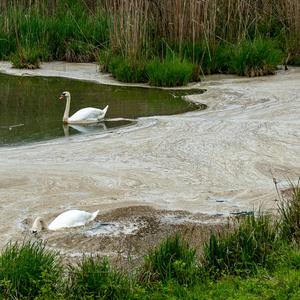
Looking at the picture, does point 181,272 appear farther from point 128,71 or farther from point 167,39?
point 167,39

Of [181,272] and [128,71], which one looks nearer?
[181,272]

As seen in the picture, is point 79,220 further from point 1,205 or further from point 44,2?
point 44,2

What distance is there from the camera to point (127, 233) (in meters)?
6.17

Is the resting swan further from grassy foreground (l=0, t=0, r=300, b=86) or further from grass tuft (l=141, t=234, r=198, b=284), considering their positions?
grassy foreground (l=0, t=0, r=300, b=86)

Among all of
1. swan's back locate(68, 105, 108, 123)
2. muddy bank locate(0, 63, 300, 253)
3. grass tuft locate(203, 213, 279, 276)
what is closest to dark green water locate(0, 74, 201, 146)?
swan's back locate(68, 105, 108, 123)

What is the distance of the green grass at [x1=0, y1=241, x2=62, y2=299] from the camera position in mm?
4637

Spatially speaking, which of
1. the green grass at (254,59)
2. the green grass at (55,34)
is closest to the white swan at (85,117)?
the green grass at (254,59)

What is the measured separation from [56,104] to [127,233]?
235 inches

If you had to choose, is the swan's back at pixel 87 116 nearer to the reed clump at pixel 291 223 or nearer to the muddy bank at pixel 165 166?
the muddy bank at pixel 165 166

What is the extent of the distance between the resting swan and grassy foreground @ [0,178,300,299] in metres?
0.75

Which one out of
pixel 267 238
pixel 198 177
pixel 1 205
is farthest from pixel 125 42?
pixel 267 238

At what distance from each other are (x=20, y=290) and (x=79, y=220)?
62.0 inches

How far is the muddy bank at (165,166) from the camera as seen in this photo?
6938 millimetres

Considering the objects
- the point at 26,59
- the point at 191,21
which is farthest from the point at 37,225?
the point at 26,59
